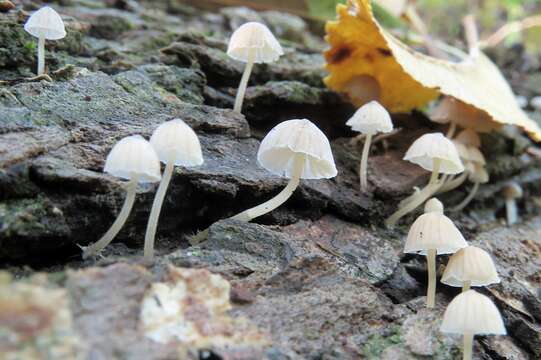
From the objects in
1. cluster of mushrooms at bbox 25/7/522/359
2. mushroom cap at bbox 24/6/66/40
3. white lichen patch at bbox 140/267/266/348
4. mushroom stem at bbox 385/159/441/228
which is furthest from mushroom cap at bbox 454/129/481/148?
mushroom cap at bbox 24/6/66/40

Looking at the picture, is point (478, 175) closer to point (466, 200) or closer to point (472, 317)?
point (466, 200)

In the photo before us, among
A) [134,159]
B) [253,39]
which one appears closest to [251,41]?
[253,39]

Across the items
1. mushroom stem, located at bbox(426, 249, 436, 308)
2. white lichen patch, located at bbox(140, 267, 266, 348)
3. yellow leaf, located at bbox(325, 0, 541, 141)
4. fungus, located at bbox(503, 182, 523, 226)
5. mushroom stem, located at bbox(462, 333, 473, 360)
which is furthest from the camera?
fungus, located at bbox(503, 182, 523, 226)

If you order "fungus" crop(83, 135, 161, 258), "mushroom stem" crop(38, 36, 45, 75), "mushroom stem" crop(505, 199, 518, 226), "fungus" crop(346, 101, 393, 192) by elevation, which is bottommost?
"mushroom stem" crop(505, 199, 518, 226)

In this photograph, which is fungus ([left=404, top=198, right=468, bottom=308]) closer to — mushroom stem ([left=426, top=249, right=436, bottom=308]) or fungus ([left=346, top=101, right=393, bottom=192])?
mushroom stem ([left=426, top=249, right=436, bottom=308])

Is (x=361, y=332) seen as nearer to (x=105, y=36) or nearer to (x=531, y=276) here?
(x=531, y=276)

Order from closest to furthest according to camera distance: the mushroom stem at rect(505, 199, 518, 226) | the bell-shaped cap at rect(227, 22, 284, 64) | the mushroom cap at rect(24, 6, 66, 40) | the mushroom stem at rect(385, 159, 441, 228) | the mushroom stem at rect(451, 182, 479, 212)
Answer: the mushroom cap at rect(24, 6, 66, 40) → the bell-shaped cap at rect(227, 22, 284, 64) → the mushroom stem at rect(385, 159, 441, 228) → the mushroom stem at rect(451, 182, 479, 212) → the mushroom stem at rect(505, 199, 518, 226)

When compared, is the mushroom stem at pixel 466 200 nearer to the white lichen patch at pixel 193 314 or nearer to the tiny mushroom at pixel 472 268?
the tiny mushroom at pixel 472 268

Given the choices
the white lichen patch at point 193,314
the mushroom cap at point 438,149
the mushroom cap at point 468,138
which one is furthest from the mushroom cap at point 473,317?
the mushroom cap at point 468,138
